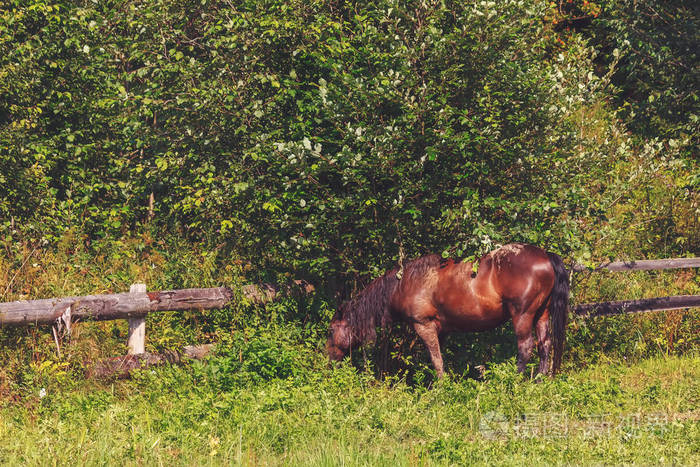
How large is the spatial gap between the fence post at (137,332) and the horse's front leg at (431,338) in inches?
143

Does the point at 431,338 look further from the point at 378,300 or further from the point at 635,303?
the point at 635,303

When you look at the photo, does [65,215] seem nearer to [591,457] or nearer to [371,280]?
[371,280]

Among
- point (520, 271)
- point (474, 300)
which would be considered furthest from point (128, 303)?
point (520, 271)

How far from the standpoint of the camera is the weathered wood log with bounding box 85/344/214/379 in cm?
812

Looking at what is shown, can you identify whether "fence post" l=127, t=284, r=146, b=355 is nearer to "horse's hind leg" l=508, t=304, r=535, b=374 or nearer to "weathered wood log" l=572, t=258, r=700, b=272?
"horse's hind leg" l=508, t=304, r=535, b=374

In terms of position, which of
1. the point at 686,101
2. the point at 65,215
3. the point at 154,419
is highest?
the point at 686,101

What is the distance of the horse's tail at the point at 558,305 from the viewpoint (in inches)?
322

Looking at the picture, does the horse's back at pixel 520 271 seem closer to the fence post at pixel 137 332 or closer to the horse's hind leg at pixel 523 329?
the horse's hind leg at pixel 523 329

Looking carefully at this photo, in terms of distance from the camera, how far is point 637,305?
35.2 ft

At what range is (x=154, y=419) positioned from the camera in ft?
22.0

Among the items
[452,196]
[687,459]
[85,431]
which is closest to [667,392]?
[687,459]

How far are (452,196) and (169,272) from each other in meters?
4.92

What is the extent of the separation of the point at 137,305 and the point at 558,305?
543 cm

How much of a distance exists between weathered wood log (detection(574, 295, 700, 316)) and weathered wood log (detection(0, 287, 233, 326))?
5635 millimetres
